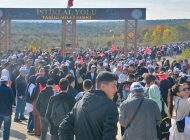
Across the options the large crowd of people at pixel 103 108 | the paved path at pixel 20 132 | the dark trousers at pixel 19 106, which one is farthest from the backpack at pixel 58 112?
the dark trousers at pixel 19 106

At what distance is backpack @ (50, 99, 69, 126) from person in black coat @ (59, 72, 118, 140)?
3.21 m

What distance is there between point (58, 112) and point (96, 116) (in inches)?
140

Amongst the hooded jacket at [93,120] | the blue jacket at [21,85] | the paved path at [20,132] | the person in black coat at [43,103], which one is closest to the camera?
the hooded jacket at [93,120]

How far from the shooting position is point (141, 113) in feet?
24.8

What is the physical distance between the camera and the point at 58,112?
30.2 ft

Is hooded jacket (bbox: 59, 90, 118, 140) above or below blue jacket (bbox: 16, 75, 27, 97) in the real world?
above

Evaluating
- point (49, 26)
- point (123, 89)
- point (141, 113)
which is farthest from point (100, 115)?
point (49, 26)

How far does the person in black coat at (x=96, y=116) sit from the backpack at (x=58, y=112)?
3212 mm

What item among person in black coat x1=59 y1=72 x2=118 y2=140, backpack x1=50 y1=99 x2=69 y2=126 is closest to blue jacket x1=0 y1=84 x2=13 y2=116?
backpack x1=50 y1=99 x2=69 y2=126

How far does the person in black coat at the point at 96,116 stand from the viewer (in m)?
5.64

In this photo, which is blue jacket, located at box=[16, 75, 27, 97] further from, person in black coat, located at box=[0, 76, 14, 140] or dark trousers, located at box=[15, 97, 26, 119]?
person in black coat, located at box=[0, 76, 14, 140]

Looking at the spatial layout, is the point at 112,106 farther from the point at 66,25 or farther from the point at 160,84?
the point at 66,25

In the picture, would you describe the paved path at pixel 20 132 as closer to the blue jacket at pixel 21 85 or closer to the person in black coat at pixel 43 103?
the blue jacket at pixel 21 85

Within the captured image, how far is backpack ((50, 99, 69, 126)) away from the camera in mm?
9180
